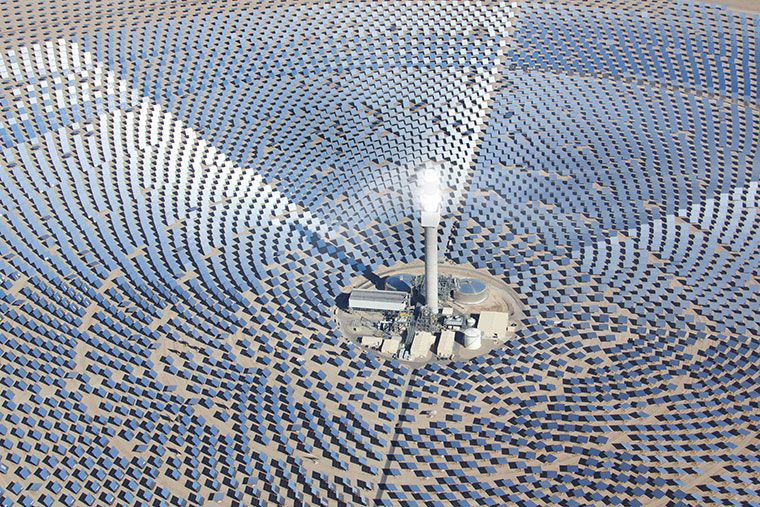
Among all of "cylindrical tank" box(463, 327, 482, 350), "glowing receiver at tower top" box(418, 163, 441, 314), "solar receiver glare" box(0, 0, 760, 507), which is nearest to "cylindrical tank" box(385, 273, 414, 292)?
"solar receiver glare" box(0, 0, 760, 507)

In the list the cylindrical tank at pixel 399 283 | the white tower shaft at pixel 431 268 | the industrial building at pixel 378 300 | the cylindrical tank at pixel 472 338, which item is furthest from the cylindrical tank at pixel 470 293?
the cylindrical tank at pixel 472 338

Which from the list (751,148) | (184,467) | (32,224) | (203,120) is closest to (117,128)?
(203,120)

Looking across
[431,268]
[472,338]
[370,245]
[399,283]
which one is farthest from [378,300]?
[370,245]

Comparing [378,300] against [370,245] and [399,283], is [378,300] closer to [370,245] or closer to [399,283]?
[399,283]

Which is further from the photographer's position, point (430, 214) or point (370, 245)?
point (370, 245)

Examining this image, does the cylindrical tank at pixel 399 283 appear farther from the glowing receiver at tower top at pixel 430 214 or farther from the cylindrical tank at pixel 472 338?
the cylindrical tank at pixel 472 338

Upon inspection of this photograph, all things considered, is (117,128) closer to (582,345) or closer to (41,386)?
(41,386)
